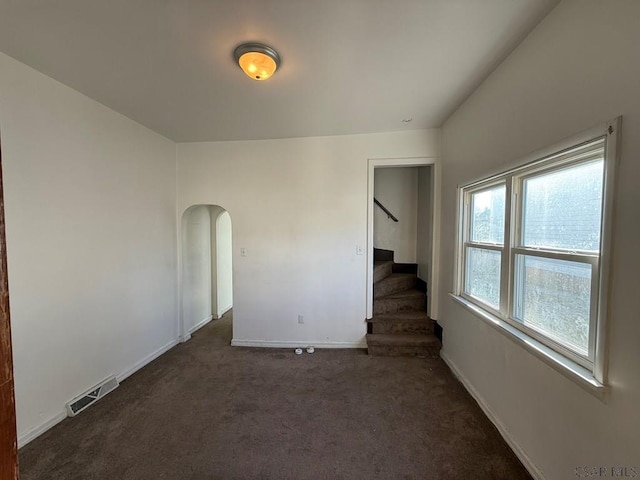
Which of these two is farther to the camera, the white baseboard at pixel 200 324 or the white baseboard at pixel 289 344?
the white baseboard at pixel 200 324

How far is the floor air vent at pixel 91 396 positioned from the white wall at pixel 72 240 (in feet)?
0.17

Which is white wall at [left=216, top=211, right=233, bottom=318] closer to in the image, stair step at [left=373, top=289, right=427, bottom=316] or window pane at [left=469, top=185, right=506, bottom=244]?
stair step at [left=373, top=289, right=427, bottom=316]

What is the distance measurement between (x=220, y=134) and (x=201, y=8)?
1.83 m

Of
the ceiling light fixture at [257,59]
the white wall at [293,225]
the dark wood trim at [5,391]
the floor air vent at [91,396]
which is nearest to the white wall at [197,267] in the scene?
the white wall at [293,225]

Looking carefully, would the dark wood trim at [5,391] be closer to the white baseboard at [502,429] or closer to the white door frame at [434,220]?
the white baseboard at [502,429]

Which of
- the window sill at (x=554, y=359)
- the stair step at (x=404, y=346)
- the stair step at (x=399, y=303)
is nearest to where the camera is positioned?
the window sill at (x=554, y=359)

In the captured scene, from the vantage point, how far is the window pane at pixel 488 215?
2094 millimetres

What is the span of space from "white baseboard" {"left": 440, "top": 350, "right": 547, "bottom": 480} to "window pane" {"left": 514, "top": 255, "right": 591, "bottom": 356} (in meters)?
0.78

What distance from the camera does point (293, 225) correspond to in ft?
10.8

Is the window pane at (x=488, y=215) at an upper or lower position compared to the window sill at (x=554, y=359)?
upper

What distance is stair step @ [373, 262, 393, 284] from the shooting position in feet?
12.1

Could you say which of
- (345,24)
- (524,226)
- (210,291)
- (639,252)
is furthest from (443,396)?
(210,291)

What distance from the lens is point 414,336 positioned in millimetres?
3143

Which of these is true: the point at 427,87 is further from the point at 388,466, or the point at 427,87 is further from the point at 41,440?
the point at 41,440
